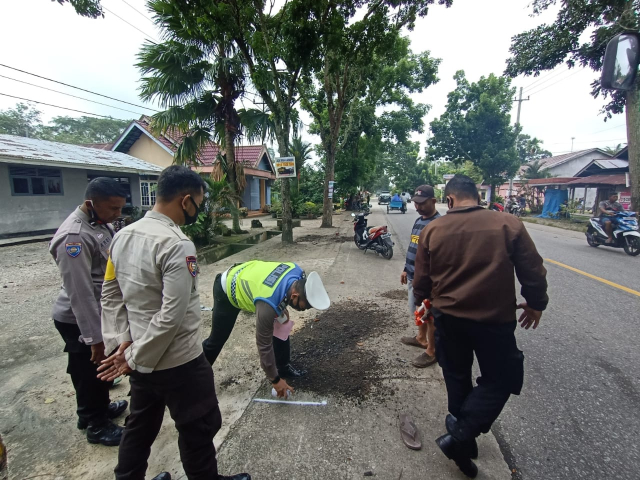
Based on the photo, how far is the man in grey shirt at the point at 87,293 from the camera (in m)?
2.03

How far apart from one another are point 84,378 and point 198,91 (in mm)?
9602

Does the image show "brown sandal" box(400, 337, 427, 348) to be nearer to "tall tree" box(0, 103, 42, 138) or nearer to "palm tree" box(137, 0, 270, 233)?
"palm tree" box(137, 0, 270, 233)

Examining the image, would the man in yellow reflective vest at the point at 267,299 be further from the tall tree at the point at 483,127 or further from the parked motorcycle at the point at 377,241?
the tall tree at the point at 483,127

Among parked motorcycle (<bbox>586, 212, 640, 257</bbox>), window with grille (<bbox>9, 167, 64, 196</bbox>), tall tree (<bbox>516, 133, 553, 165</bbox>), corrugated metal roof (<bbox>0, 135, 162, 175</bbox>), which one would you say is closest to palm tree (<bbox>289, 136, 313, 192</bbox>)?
corrugated metal roof (<bbox>0, 135, 162, 175</bbox>)

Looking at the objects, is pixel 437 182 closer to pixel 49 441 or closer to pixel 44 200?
pixel 44 200

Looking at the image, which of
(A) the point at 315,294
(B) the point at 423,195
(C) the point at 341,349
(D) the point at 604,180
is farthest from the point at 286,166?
(D) the point at 604,180

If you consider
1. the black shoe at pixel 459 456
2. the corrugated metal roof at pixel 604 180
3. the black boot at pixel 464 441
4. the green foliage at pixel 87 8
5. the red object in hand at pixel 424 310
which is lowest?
the black shoe at pixel 459 456

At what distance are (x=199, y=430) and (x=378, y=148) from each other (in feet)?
84.9

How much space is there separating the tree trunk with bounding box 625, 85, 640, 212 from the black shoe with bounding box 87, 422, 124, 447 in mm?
17830

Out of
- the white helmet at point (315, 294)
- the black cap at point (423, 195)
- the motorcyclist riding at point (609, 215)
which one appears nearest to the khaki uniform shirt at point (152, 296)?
the white helmet at point (315, 294)

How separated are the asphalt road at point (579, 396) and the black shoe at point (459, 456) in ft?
0.92

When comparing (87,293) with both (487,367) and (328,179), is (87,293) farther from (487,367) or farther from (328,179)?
(328,179)

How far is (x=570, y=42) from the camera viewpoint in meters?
14.5

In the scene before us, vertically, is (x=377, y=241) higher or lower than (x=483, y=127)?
lower
